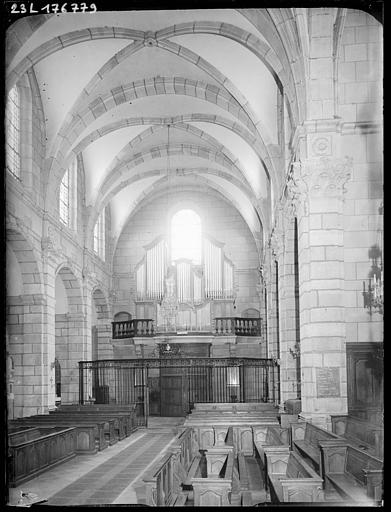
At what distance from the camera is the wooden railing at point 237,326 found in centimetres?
2720

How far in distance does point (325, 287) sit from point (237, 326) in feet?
53.4

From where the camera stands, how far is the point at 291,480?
20.6ft

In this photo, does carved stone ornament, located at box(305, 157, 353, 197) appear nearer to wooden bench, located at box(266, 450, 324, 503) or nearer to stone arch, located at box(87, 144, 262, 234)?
wooden bench, located at box(266, 450, 324, 503)

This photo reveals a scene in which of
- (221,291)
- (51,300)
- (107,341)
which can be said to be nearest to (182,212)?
(221,291)

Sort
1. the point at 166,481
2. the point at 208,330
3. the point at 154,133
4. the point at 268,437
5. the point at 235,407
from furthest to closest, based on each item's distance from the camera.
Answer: the point at 208,330 → the point at 154,133 → the point at 235,407 → the point at 268,437 → the point at 166,481

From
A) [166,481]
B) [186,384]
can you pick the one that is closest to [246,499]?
[166,481]

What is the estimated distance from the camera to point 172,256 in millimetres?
29984

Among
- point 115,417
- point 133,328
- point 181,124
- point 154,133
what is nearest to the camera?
point 115,417

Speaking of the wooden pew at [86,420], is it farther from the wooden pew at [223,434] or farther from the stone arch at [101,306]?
the stone arch at [101,306]

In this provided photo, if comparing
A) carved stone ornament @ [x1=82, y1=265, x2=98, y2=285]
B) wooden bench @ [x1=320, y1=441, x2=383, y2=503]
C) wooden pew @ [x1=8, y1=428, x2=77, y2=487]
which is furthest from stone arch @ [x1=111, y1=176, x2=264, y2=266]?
wooden bench @ [x1=320, y1=441, x2=383, y2=503]

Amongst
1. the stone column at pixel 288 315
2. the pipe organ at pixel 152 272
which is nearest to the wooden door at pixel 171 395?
the pipe organ at pixel 152 272

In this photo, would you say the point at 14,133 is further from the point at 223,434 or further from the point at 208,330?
the point at 208,330

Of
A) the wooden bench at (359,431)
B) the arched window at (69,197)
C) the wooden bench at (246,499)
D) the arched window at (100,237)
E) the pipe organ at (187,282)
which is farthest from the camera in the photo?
the pipe organ at (187,282)

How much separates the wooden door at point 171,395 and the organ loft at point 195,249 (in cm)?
8
